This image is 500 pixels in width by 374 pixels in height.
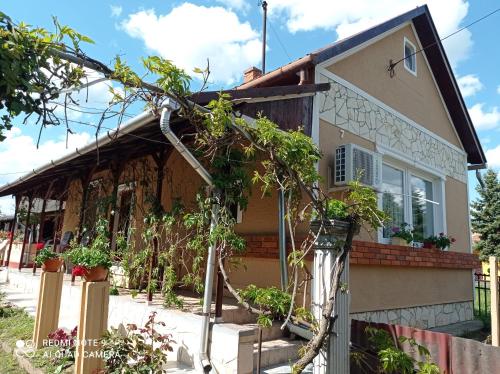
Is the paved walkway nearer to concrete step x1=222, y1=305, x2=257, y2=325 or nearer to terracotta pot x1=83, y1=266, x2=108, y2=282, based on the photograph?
concrete step x1=222, y1=305, x2=257, y2=325

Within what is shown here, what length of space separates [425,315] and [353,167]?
154 inches

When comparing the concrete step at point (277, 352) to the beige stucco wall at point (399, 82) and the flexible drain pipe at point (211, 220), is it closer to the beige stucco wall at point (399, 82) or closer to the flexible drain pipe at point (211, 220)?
the flexible drain pipe at point (211, 220)

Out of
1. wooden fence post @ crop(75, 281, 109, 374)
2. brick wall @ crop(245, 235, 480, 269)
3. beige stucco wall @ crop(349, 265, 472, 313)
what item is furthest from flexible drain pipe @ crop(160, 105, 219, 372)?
beige stucco wall @ crop(349, 265, 472, 313)

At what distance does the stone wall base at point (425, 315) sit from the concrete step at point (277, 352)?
5.64 ft

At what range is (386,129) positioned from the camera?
8055 mm

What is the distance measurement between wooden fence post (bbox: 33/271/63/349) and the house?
1978 mm

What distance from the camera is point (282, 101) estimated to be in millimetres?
5918

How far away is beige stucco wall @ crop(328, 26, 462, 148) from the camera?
25.0 feet

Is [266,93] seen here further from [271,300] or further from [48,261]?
[48,261]

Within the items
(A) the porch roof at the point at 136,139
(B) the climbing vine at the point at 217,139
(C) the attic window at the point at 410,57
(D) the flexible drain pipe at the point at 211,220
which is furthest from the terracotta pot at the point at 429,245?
(D) the flexible drain pipe at the point at 211,220

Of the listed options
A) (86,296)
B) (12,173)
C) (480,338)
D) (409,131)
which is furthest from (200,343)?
(12,173)

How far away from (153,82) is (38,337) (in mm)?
4139

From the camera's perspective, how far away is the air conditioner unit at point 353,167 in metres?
6.09

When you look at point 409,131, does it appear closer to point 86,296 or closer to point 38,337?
point 86,296
